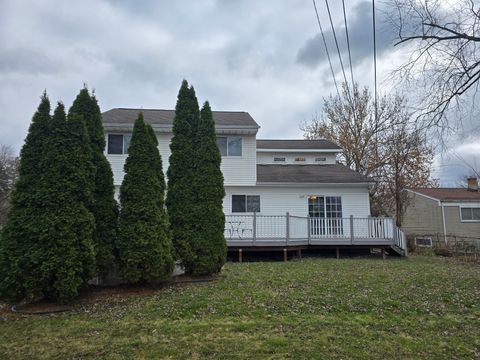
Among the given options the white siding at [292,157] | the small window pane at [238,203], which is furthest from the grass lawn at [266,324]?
the white siding at [292,157]

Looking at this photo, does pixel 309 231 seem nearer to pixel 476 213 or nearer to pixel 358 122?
pixel 358 122

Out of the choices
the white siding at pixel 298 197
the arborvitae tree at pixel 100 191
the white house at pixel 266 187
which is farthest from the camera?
the white siding at pixel 298 197

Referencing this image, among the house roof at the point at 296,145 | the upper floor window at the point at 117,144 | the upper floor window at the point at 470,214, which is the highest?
the house roof at the point at 296,145

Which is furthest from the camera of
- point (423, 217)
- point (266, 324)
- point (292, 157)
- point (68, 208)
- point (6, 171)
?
point (6, 171)

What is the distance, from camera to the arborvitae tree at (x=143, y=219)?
6.62 m

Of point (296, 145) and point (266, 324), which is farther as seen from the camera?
point (296, 145)

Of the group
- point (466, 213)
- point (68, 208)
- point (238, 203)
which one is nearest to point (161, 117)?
point (238, 203)

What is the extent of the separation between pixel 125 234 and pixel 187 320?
231cm

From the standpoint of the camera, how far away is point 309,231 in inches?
516

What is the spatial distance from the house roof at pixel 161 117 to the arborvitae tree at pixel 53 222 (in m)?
8.46

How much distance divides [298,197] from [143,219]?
9.41 meters

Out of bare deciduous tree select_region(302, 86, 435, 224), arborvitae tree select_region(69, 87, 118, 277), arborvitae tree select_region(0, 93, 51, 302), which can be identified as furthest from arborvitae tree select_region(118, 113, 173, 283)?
bare deciduous tree select_region(302, 86, 435, 224)

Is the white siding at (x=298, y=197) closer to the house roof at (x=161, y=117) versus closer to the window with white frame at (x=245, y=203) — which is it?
the window with white frame at (x=245, y=203)

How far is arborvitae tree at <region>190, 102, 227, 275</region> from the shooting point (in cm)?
773
